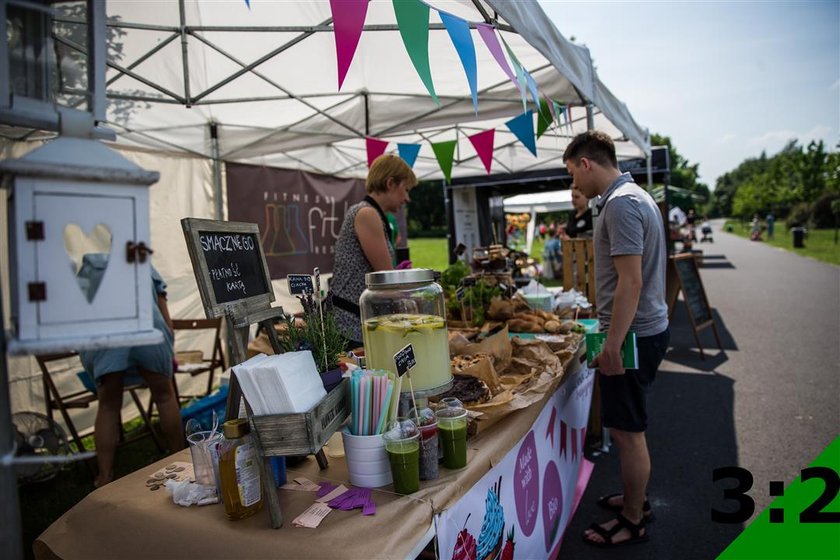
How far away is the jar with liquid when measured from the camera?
1.25 m

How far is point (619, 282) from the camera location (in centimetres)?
233

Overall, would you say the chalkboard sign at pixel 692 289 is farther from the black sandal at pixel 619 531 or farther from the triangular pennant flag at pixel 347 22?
the triangular pennant flag at pixel 347 22

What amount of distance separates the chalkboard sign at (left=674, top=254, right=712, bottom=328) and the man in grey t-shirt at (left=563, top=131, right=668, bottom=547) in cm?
442

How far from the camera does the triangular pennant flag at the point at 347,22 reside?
176cm

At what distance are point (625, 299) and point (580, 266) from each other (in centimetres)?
250

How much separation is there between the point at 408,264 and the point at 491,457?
196 cm

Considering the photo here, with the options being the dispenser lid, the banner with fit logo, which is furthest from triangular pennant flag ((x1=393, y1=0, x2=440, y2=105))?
the banner with fit logo

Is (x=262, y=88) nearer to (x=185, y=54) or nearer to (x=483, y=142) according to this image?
(x=185, y=54)

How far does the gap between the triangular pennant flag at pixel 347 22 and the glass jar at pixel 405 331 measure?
2.34 feet

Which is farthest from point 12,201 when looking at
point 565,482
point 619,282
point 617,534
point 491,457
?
point 617,534

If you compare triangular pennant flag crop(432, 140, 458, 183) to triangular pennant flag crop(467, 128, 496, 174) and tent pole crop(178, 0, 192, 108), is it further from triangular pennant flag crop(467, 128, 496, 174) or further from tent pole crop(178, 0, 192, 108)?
tent pole crop(178, 0, 192, 108)

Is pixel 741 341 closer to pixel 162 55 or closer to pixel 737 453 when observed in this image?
pixel 737 453

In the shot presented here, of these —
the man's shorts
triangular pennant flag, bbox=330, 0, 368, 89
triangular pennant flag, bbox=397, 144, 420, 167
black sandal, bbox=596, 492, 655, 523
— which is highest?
triangular pennant flag, bbox=397, 144, 420, 167

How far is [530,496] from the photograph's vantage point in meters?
2.09
